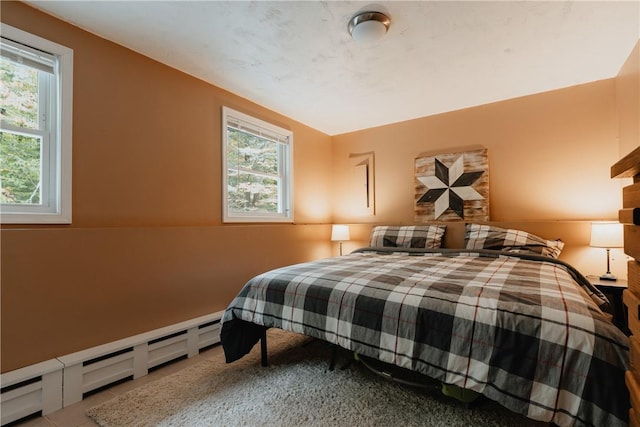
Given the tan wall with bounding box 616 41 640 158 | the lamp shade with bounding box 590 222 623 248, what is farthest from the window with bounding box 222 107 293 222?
the tan wall with bounding box 616 41 640 158

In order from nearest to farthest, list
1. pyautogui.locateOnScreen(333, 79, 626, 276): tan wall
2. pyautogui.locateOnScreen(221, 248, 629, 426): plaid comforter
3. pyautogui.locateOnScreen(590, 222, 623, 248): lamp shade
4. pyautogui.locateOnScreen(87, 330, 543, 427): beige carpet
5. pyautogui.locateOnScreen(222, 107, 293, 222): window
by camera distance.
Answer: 1. pyautogui.locateOnScreen(221, 248, 629, 426): plaid comforter
2. pyautogui.locateOnScreen(87, 330, 543, 427): beige carpet
3. pyautogui.locateOnScreen(590, 222, 623, 248): lamp shade
4. pyautogui.locateOnScreen(333, 79, 626, 276): tan wall
5. pyautogui.locateOnScreen(222, 107, 293, 222): window

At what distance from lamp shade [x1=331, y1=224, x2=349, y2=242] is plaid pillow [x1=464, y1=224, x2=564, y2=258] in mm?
1425

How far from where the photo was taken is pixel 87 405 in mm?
1660

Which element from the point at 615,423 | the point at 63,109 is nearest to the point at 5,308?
the point at 63,109

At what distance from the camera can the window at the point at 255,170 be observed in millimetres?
2906

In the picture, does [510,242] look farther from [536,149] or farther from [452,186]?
[536,149]

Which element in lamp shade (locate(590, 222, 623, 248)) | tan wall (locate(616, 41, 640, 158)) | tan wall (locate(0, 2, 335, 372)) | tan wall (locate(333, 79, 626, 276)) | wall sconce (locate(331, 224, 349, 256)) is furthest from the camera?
wall sconce (locate(331, 224, 349, 256))

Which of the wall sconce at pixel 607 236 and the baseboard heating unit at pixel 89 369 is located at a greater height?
the wall sconce at pixel 607 236

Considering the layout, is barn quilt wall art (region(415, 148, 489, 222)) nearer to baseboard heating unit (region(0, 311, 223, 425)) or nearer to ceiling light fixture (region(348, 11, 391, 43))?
ceiling light fixture (region(348, 11, 391, 43))

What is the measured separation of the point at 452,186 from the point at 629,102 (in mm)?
1499

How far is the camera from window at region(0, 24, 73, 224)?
1.69m

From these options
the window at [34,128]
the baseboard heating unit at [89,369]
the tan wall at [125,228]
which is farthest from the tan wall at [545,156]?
the window at [34,128]

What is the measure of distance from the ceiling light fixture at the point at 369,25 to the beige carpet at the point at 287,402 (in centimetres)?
217

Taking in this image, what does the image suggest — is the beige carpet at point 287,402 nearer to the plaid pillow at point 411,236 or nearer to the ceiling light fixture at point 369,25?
the plaid pillow at point 411,236
